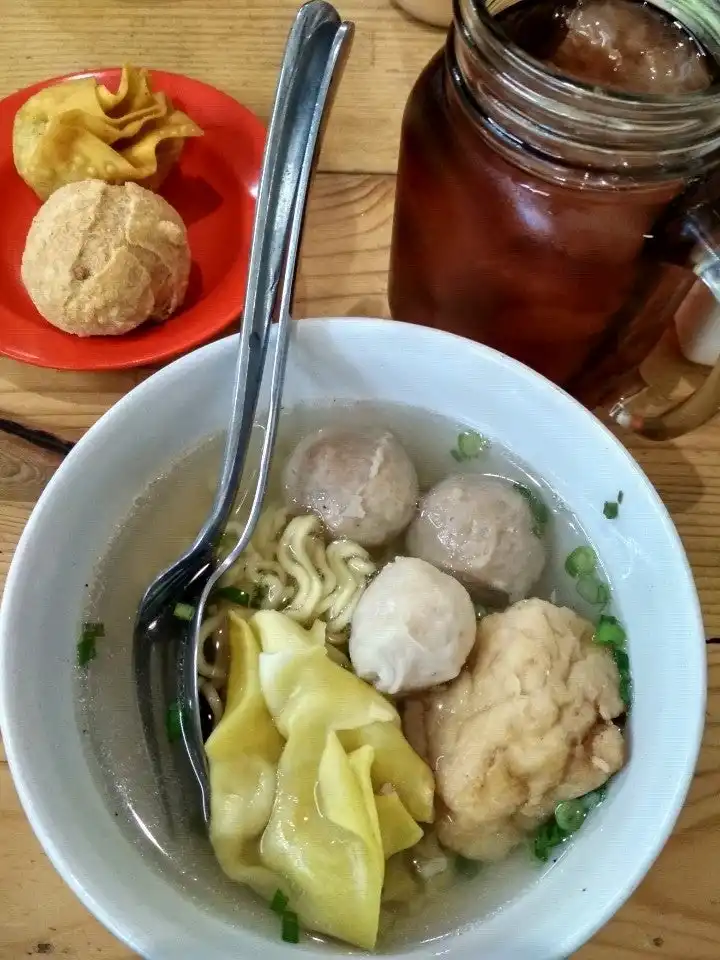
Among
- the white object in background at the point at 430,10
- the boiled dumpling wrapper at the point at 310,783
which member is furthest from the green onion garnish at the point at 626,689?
the white object in background at the point at 430,10

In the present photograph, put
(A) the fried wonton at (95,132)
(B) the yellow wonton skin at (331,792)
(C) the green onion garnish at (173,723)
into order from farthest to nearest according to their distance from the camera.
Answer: (A) the fried wonton at (95,132), (C) the green onion garnish at (173,723), (B) the yellow wonton skin at (331,792)

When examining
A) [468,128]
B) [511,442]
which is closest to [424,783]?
[511,442]

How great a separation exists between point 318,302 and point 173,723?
60 centimetres

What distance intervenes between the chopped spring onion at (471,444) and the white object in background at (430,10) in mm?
Answer: 758

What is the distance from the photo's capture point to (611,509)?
33.5 inches

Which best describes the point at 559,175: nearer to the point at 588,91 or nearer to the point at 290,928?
the point at 588,91

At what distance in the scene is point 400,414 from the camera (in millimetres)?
973

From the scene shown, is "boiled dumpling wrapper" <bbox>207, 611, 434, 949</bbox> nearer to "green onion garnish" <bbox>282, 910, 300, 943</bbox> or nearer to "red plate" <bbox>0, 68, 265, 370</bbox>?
"green onion garnish" <bbox>282, 910, 300, 943</bbox>

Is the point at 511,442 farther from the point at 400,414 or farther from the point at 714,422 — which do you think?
the point at 714,422

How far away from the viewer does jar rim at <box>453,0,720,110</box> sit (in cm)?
63

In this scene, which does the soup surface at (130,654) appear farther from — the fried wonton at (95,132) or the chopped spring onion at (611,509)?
the fried wonton at (95,132)

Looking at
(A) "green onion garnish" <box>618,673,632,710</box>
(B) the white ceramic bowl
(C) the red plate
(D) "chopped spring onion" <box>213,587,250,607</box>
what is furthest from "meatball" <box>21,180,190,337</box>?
(A) "green onion garnish" <box>618,673,632,710</box>

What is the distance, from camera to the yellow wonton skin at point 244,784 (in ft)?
2.60

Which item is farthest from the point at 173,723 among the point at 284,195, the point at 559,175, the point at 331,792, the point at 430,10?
the point at 430,10
